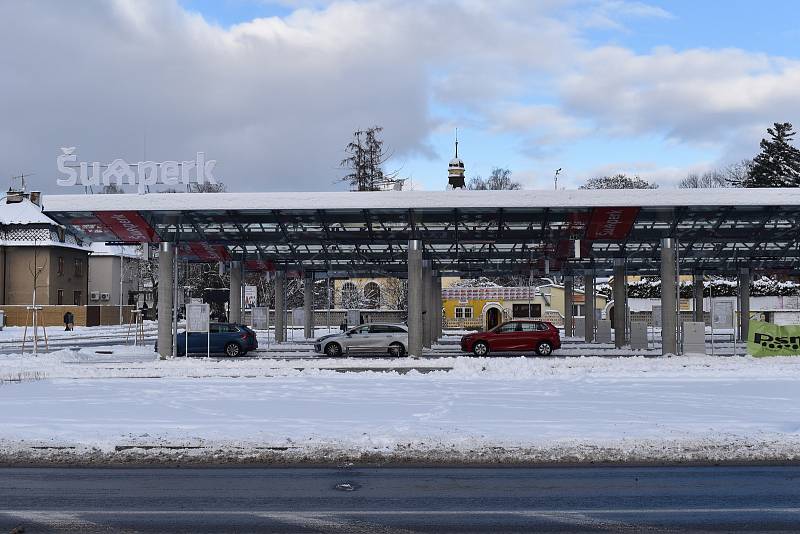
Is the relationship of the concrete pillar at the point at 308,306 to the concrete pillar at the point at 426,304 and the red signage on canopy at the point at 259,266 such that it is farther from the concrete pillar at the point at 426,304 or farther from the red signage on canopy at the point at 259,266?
the concrete pillar at the point at 426,304

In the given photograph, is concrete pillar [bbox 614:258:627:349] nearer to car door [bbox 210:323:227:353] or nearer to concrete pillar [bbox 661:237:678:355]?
concrete pillar [bbox 661:237:678:355]

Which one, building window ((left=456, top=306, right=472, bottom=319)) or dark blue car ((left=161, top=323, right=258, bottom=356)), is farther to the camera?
building window ((left=456, top=306, right=472, bottom=319))

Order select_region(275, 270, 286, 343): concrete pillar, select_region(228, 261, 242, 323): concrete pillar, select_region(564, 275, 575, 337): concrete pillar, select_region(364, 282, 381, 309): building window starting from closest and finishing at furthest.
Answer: select_region(228, 261, 242, 323): concrete pillar → select_region(275, 270, 286, 343): concrete pillar → select_region(564, 275, 575, 337): concrete pillar → select_region(364, 282, 381, 309): building window

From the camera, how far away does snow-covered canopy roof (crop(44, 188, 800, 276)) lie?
92.8 feet

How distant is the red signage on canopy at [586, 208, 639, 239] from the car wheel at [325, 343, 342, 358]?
37.0ft

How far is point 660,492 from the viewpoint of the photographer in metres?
9.35

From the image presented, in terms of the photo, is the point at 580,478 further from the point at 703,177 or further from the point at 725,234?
the point at 703,177

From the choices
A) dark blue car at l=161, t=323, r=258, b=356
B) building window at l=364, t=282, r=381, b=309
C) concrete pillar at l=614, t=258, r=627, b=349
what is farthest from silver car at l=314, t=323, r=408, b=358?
building window at l=364, t=282, r=381, b=309

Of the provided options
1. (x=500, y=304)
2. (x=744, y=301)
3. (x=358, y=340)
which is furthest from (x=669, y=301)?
(x=500, y=304)

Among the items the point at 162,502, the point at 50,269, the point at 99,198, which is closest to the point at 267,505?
the point at 162,502

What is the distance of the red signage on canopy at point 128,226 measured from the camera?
97.9 ft

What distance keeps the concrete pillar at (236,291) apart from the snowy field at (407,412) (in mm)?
16148

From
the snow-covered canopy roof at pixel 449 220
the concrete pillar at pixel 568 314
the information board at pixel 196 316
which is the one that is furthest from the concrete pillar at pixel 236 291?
the concrete pillar at pixel 568 314

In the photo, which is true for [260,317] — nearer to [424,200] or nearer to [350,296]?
[424,200]
